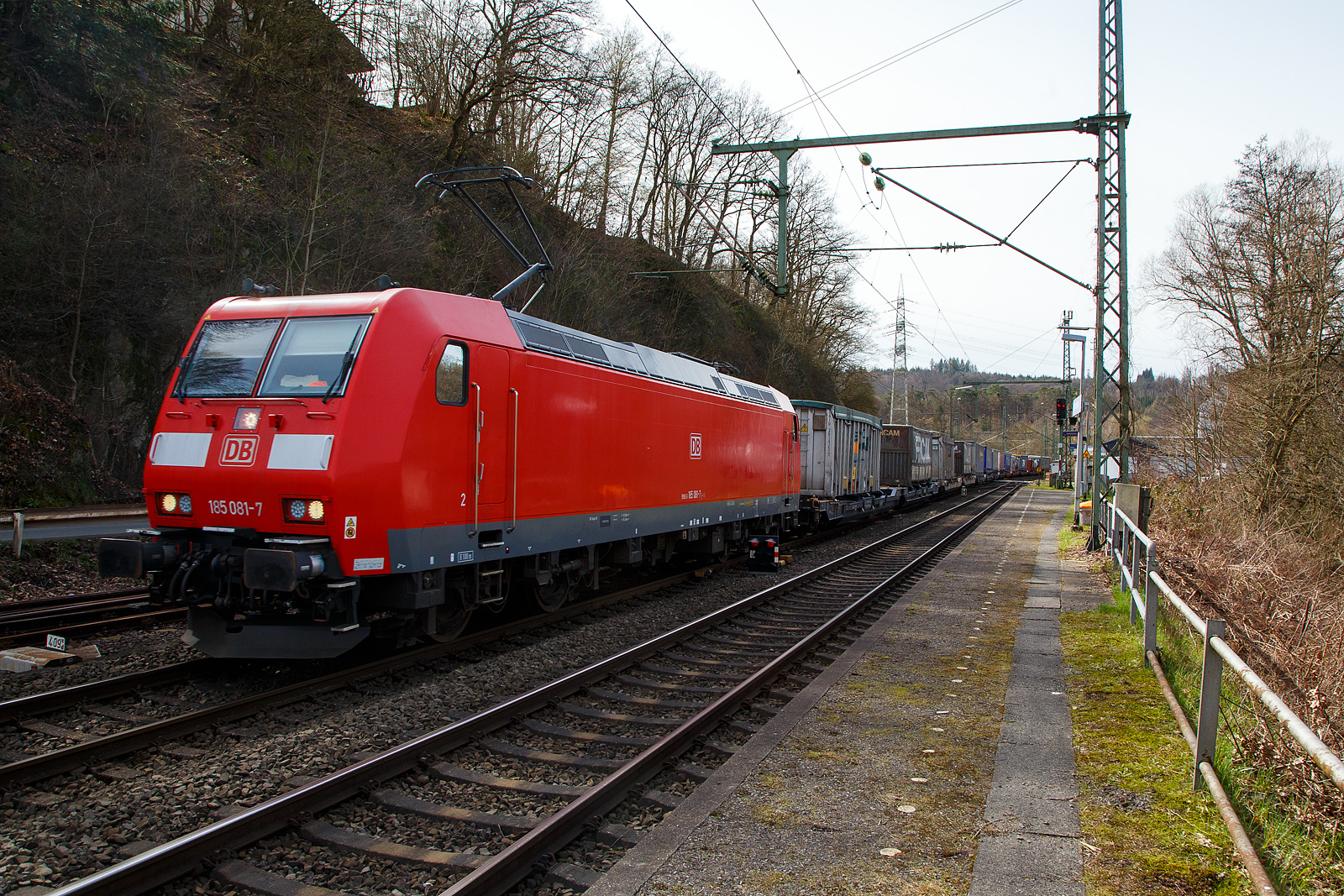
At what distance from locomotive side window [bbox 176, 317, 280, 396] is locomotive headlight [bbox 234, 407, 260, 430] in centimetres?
21

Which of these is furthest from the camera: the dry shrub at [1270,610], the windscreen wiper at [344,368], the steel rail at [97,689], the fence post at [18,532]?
the fence post at [18,532]

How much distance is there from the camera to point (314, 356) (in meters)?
7.01

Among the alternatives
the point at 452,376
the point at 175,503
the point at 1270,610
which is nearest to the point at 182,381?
the point at 175,503

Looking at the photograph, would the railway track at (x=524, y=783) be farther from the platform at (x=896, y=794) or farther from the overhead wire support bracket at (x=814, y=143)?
the overhead wire support bracket at (x=814, y=143)

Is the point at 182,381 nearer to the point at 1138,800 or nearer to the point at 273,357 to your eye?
the point at 273,357

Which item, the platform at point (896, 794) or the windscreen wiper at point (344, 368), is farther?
the windscreen wiper at point (344, 368)

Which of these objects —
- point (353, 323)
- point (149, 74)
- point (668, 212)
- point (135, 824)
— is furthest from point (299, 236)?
point (668, 212)

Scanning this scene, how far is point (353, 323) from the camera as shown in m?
7.02

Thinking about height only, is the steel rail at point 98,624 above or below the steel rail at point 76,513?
below

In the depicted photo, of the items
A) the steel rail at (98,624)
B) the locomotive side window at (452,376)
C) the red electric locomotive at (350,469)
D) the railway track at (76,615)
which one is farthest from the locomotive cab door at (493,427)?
the steel rail at (98,624)

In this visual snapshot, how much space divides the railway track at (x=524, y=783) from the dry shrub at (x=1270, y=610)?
3.26 metres

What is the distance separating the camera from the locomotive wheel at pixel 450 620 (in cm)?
821

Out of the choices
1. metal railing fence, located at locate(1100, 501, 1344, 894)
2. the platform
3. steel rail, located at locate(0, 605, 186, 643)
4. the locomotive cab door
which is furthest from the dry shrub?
steel rail, located at locate(0, 605, 186, 643)

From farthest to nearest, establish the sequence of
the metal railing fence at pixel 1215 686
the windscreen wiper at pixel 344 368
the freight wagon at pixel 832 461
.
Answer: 1. the freight wagon at pixel 832 461
2. the windscreen wiper at pixel 344 368
3. the metal railing fence at pixel 1215 686
